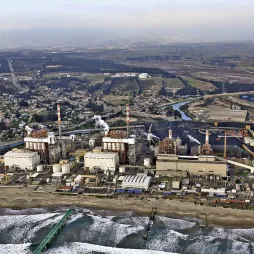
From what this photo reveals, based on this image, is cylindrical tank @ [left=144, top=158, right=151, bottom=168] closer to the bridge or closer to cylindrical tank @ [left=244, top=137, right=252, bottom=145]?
the bridge

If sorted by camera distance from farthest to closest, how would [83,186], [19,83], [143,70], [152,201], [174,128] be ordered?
[143,70]
[19,83]
[174,128]
[83,186]
[152,201]

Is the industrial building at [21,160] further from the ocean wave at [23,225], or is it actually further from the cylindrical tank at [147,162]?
the cylindrical tank at [147,162]

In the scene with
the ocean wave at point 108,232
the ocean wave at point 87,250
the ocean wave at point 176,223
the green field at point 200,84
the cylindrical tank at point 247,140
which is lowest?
the ocean wave at point 87,250

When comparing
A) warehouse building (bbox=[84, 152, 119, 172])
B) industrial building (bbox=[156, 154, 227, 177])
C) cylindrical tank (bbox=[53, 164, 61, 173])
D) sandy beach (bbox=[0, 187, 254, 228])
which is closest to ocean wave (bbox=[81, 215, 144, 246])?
sandy beach (bbox=[0, 187, 254, 228])

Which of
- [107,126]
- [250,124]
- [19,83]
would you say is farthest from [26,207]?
[19,83]

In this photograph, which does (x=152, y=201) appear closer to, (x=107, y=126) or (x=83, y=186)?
(x=83, y=186)

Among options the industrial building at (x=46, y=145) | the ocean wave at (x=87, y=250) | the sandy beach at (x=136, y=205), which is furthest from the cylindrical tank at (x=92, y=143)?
the ocean wave at (x=87, y=250)
